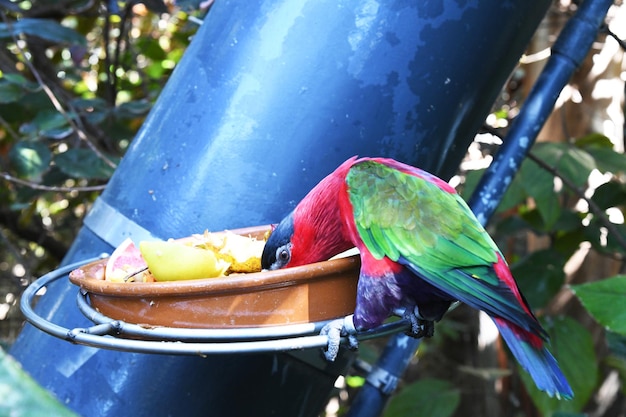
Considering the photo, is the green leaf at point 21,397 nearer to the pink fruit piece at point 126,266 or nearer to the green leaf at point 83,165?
the pink fruit piece at point 126,266

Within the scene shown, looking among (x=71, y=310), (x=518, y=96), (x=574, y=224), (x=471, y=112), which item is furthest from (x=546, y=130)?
(x=71, y=310)

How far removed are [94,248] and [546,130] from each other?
2.33 meters

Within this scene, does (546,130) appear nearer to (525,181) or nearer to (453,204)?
(525,181)

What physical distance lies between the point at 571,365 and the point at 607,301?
718 millimetres

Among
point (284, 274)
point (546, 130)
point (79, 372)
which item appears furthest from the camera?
point (546, 130)

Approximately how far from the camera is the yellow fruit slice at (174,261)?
102 centimetres

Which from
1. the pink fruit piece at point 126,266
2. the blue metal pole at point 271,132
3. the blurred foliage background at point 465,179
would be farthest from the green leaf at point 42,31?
the pink fruit piece at point 126,266

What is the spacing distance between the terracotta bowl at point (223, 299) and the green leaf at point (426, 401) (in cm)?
153

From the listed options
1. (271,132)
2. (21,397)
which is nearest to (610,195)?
(271,132)

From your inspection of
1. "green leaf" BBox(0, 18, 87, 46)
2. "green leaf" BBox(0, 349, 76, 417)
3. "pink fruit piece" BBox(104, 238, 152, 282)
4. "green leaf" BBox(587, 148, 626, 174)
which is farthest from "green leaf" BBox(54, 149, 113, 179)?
"green leaf" BBox(0, 349, 76, 417)

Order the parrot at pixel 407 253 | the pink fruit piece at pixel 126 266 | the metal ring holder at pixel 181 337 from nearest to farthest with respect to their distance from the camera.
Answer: the metal ring holder at pixel 181 337
the parrot at pixel 407 253
the pink fruit piece at pixel 126 266

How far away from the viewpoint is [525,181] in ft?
7.11

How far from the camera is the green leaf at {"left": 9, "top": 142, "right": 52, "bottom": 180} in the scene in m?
2.03

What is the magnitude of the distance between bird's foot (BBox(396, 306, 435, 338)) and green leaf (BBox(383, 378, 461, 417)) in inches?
51.6
